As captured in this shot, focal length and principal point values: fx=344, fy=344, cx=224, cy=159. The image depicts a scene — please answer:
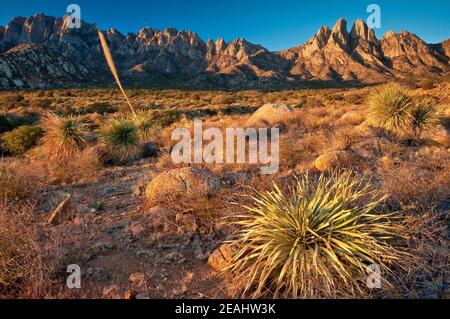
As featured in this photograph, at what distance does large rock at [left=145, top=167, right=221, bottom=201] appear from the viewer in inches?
226

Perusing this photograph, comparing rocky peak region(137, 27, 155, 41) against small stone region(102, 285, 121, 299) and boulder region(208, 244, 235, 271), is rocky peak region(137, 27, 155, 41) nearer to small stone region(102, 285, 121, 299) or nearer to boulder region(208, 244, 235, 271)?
boulder region(208, 244, 235, 271)

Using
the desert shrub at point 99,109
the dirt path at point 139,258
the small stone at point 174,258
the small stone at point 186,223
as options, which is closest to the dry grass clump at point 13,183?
the dirt path at point 139,258

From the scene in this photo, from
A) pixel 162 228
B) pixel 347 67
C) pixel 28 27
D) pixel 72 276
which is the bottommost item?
pixel 72 276

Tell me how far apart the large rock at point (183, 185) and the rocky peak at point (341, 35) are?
311ft

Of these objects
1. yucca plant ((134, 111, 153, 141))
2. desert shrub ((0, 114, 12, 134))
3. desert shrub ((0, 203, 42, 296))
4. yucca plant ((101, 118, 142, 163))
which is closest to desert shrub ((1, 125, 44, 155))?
yucca plant ((134, 111, 153, 141))

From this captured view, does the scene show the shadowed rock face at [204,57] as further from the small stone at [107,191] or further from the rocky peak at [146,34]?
the small stone at [107,191]

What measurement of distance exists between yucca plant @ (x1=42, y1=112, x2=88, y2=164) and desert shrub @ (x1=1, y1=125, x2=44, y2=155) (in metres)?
2.67

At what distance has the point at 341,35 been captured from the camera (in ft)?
312

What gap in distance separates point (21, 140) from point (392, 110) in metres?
12.7

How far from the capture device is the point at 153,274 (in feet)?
13.5

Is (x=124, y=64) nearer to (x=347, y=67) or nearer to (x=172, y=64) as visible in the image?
(x=172, y=64)
